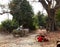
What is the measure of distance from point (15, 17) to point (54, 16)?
3883 millimetres

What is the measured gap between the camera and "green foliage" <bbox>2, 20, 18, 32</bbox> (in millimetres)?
16969

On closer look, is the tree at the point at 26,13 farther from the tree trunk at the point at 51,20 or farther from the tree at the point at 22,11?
the tree trunk at the point at 51,20

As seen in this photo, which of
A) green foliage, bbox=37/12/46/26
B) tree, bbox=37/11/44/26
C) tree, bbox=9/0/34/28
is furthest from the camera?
tree, bbox=37/11/44/26

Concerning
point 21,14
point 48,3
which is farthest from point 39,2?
point 21,14

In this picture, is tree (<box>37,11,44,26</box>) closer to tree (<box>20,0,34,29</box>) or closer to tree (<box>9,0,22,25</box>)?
tree (<box>20,0,34,29</box>)

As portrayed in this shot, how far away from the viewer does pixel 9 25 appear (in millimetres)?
17109

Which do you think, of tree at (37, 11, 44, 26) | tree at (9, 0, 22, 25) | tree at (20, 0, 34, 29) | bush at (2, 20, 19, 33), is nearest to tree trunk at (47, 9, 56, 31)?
tree at (20, 0, 34, 29)

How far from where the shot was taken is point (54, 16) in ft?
58.6

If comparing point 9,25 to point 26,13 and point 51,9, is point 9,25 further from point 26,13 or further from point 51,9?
point 51,9

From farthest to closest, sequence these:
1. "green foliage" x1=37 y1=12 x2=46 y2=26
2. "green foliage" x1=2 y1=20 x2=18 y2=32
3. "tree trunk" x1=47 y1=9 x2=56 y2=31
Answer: "green foliage" x1=37 y1=12 x2=46 y2=26 → "tree trunk" x1=47 y1=9 x2=56 y2=31 → "green foliage" x1=2 y1=20 x2=18 y2=32

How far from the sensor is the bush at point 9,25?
16969 millimetres

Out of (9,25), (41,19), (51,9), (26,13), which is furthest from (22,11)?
(41,19)

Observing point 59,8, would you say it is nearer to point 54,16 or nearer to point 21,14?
point 54,16

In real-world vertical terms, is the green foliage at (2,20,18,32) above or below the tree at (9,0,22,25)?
below
